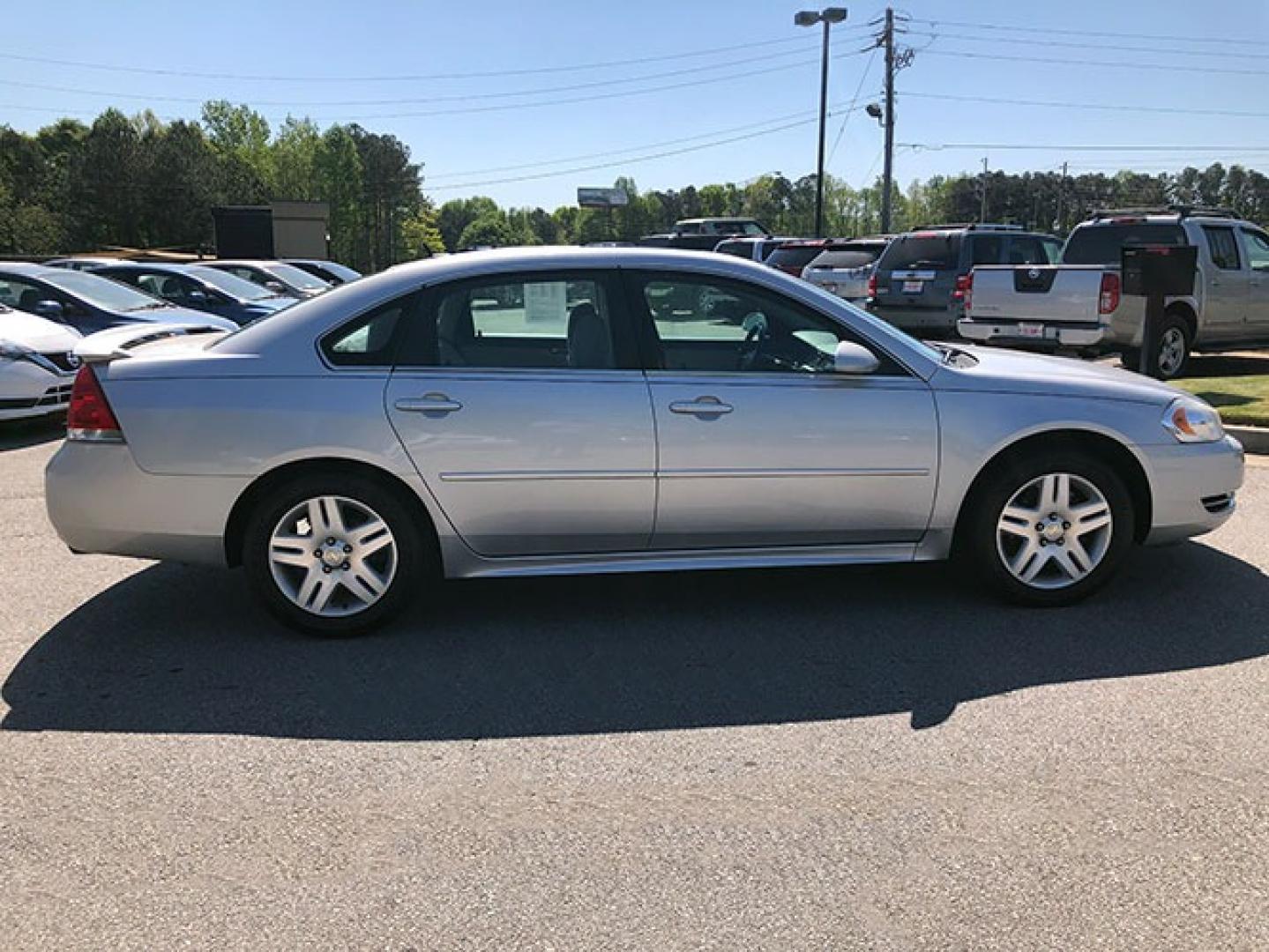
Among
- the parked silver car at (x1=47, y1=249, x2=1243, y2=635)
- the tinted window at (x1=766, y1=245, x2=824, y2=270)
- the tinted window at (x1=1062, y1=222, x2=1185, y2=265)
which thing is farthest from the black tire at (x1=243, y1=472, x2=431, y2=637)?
the tinted window at (x1=766, y1=245, x2=824, y2=270)

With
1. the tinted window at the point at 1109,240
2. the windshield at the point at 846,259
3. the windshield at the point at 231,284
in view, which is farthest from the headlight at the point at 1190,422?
the windshield at the point at 846,259

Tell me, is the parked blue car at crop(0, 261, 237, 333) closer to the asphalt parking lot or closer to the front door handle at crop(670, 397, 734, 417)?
the asphalt parking lot

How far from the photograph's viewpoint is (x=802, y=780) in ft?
10.7

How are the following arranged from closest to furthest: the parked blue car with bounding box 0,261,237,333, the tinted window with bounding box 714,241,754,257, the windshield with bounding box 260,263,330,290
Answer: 1. the parked blue car with bounding box 0,261,237,333
2. the windshield with bounding box 260,263,330,290
3. the tinted window with bounding box 714,241,754,257

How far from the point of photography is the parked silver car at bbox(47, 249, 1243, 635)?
14.1 feet

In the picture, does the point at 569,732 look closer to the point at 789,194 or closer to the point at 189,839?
the point at 189,839

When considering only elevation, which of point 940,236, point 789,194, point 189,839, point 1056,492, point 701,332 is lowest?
point 189,839

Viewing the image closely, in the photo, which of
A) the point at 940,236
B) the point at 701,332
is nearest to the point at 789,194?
the point at 940,236

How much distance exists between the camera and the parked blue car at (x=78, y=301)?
11.3 meters

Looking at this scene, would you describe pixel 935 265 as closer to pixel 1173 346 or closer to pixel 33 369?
pixel 1173 346

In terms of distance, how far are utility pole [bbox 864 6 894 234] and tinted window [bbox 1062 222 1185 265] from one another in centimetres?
2465

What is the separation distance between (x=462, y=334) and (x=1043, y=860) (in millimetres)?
Result: 2969

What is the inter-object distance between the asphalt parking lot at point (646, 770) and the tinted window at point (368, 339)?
3.81ft

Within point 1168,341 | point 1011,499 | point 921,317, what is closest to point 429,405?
point 1011,499
